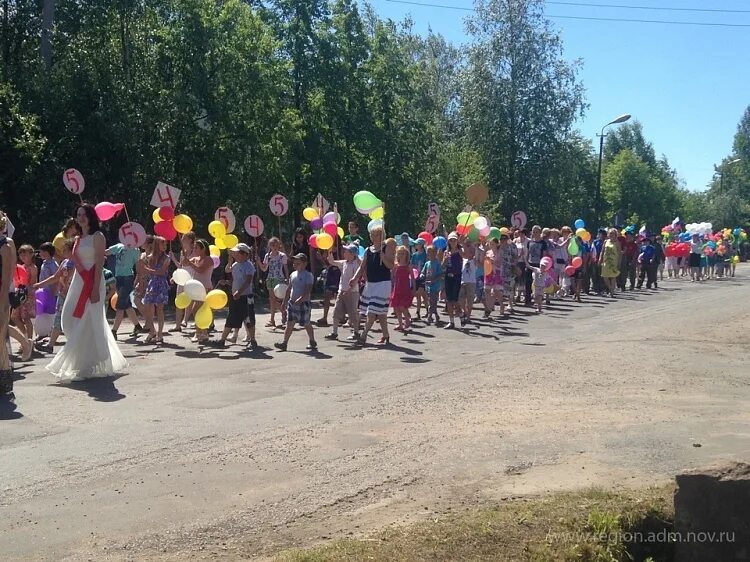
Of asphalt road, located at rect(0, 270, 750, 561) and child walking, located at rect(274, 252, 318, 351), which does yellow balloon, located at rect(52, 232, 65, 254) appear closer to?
asphalt road, located at rect(0, 270, 750, 561)

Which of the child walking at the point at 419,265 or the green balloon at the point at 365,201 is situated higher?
the green balloon at the point at 365,201

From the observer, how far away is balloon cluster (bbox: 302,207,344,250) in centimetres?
1543

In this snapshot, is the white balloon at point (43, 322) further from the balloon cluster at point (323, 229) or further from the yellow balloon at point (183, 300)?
the balloon cluster at point (323, 229)

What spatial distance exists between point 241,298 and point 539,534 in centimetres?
855

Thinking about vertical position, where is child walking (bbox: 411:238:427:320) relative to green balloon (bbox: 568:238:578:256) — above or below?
below

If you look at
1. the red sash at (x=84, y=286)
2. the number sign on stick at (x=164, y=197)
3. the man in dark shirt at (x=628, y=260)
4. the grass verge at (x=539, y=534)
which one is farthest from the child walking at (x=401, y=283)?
the man in dark shirt at (x=628, y=260)

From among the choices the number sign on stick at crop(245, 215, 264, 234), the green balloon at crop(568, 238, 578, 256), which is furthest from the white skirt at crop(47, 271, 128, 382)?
the green balloon at crop(568, 238, 578, 256)

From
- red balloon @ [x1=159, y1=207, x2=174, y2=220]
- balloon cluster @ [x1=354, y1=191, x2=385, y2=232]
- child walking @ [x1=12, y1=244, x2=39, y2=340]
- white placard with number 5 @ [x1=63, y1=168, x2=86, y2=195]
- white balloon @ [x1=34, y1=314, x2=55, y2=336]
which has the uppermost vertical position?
white placard with number 5 @ [x1=63, y1=168, x2=86, y2=195]

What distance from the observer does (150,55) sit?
2475 cm

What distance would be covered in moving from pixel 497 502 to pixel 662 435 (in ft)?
8.75

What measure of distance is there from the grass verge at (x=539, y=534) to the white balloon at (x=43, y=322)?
9.74 metres

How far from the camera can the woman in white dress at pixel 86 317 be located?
10070 mm

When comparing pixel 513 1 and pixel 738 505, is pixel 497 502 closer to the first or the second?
pixel 738 505

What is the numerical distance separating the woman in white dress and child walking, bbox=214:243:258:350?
3.07m
